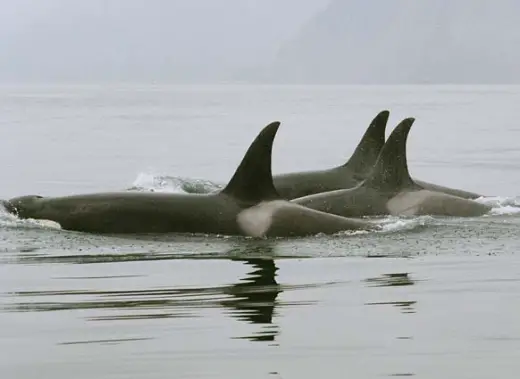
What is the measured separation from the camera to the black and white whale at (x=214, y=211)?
49.9 ft

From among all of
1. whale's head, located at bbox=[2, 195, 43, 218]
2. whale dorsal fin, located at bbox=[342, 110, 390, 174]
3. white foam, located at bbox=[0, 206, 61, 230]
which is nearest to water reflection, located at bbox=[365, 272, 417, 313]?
white foam, located at bbox=[0, 206, 61, 230]

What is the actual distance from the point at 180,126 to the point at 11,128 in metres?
9.78

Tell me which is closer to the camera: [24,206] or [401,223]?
[24,206]

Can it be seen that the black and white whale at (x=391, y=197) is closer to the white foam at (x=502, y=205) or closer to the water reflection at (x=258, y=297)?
the white foam at (x=502, y=205)

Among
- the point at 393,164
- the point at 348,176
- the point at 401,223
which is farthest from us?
the point at 348,176

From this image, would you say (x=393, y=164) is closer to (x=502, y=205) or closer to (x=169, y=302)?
(x=502, y=205)

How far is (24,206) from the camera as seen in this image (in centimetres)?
1622

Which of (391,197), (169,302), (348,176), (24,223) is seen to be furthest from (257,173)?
(348,176)

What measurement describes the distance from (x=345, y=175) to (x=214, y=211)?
642cm

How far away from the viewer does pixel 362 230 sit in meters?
16.1

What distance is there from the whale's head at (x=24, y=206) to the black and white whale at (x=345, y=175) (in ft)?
19.3

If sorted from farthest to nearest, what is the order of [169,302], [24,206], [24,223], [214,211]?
[24,206]
[24,223]
[214,211]
[169,302]

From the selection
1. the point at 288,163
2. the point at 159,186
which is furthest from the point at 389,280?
the point at 288,163

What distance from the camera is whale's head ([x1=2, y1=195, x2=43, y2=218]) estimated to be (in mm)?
16062
